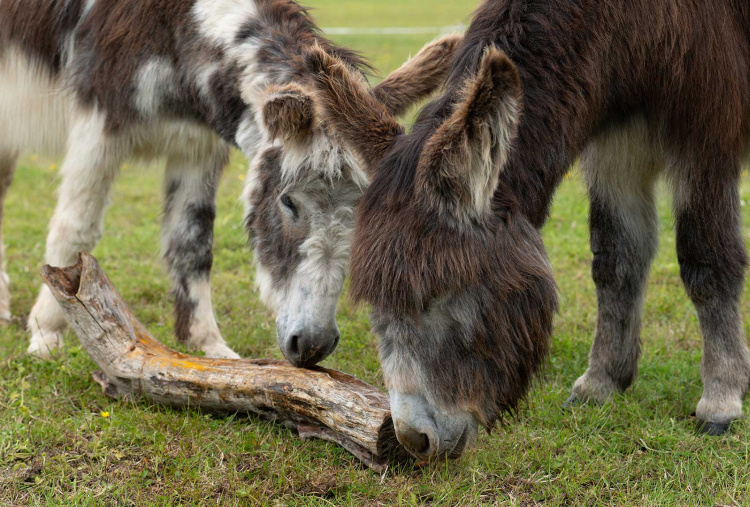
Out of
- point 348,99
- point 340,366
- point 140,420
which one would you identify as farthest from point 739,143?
point 140,420

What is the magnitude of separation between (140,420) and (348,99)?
1612 mm

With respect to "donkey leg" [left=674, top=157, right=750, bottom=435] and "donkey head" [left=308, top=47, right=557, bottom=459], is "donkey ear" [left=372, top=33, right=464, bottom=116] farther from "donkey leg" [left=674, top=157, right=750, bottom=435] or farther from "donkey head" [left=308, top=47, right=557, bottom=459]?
"donkey leg" [left=674, top=157, right=750, bottom=435]

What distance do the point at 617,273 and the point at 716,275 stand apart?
0.49m

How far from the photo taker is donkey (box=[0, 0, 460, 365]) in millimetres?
3000

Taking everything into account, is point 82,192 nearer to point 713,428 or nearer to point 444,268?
point 444,268

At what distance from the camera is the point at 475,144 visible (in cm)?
214

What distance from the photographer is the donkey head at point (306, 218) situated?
294 cm

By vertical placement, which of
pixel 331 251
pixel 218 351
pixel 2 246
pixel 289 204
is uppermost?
pixel 289 204

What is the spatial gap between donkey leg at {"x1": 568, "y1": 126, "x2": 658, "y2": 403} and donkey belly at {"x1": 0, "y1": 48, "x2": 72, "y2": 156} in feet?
9.10

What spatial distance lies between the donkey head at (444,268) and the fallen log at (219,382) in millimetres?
347

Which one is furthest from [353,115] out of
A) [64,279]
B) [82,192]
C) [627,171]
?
[82,192]

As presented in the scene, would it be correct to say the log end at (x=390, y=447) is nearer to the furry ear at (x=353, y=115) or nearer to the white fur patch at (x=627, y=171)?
the furry ear at (x=353, y=115)

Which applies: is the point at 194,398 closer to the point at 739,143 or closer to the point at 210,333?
the point at 210,333

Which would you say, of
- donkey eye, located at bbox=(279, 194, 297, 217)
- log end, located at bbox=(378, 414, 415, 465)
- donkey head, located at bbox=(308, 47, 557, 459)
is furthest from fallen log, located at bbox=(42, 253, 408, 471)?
donkey eye, located at bbox=(279, 194, 297, 217)
